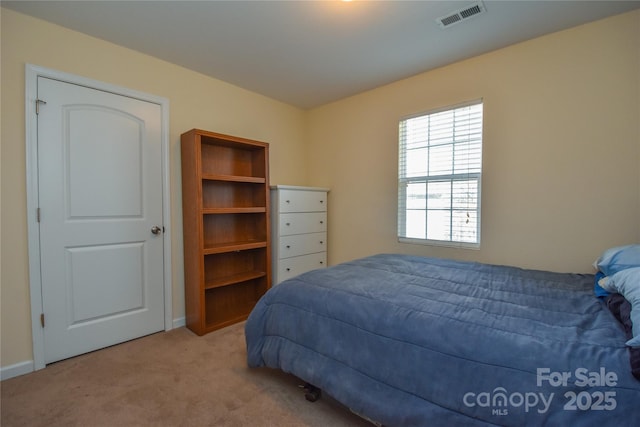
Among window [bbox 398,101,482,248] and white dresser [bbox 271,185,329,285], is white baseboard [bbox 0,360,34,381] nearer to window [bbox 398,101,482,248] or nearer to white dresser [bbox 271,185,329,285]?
white dresser [bbox 271,185,329,285]

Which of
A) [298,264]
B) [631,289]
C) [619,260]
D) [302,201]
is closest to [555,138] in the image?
[619,260]

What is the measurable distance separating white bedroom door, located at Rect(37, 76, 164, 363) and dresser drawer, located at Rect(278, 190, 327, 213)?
1178 mm

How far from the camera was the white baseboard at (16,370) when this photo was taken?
1840 mm

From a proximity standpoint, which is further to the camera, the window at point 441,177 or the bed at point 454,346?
the window at point 441,177

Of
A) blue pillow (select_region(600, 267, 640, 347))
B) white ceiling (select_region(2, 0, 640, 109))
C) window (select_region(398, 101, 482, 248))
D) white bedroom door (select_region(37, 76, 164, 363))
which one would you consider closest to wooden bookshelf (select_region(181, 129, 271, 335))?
white bedroom door (select_region(37, 76, 164, 363))

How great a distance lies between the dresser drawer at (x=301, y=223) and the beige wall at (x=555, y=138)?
1037 mm

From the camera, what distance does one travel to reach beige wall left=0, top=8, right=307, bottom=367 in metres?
1.86

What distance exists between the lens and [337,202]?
3566 millimetres

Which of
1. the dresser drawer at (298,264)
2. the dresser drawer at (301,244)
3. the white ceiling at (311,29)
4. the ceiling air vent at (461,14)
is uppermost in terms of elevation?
the white ceiling at (311,29)

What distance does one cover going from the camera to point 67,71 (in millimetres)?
2068

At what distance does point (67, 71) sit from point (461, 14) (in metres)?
2.82

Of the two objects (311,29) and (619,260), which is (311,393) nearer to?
(619,260)

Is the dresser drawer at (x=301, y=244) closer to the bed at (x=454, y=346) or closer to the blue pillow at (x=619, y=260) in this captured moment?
the bed at (x=454, y=346)

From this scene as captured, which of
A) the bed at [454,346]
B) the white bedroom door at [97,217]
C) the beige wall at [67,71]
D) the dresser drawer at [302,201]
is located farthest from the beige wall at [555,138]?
the white bedroom door at [97,217]
